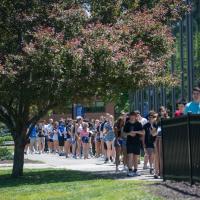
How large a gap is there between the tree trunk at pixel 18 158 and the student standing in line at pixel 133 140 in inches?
129

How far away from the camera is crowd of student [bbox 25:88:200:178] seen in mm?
15735

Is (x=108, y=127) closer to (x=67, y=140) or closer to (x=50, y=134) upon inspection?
(x=67, y=140)

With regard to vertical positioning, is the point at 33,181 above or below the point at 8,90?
below

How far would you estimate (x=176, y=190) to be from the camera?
11.5m

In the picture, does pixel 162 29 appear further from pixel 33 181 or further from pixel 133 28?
pixel 33 181

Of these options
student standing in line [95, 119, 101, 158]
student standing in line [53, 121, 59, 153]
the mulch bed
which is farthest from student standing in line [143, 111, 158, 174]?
student standing in line [53, 121, 59, 153]

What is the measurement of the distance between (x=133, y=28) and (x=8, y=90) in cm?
391

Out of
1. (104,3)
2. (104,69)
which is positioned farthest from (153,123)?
(104,3)

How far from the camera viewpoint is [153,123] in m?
15.9

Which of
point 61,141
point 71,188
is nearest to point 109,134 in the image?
point 61,141

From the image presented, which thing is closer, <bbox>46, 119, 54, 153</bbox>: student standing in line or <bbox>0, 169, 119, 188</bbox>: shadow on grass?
<bbox>0, 169, 119, 188</bbox>: shadow on grass

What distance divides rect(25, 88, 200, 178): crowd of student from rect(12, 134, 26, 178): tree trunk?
8.96 ft

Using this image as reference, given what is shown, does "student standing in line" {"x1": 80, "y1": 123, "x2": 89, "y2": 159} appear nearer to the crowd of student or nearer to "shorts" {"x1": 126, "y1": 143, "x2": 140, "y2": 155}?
the crowd of student

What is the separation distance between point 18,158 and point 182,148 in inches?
278
